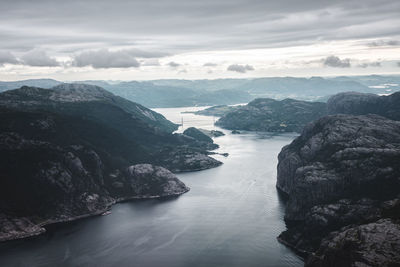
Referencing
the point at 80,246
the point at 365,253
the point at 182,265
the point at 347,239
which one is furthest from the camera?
the point at 80,246

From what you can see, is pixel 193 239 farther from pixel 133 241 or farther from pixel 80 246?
pixel 80 246

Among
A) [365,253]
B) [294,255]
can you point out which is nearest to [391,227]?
[365,253]

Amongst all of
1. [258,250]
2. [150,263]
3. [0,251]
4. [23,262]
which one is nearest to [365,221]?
[258,250]

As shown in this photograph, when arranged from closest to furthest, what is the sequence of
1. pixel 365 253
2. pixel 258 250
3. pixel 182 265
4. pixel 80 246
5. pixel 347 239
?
pixel 365 253
pixel 347 239
pixel 182 265
pixel 258 250
pixel 80 246

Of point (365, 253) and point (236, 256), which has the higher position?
point (365, 253)

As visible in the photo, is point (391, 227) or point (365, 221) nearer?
point (391, 227)

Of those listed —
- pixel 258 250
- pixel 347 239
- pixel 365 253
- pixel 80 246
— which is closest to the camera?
pixel 365 253

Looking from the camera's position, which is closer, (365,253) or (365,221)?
(365,253)

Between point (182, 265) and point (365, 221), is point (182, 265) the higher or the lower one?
the lower one

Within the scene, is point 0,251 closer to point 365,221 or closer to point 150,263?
point 150,263
